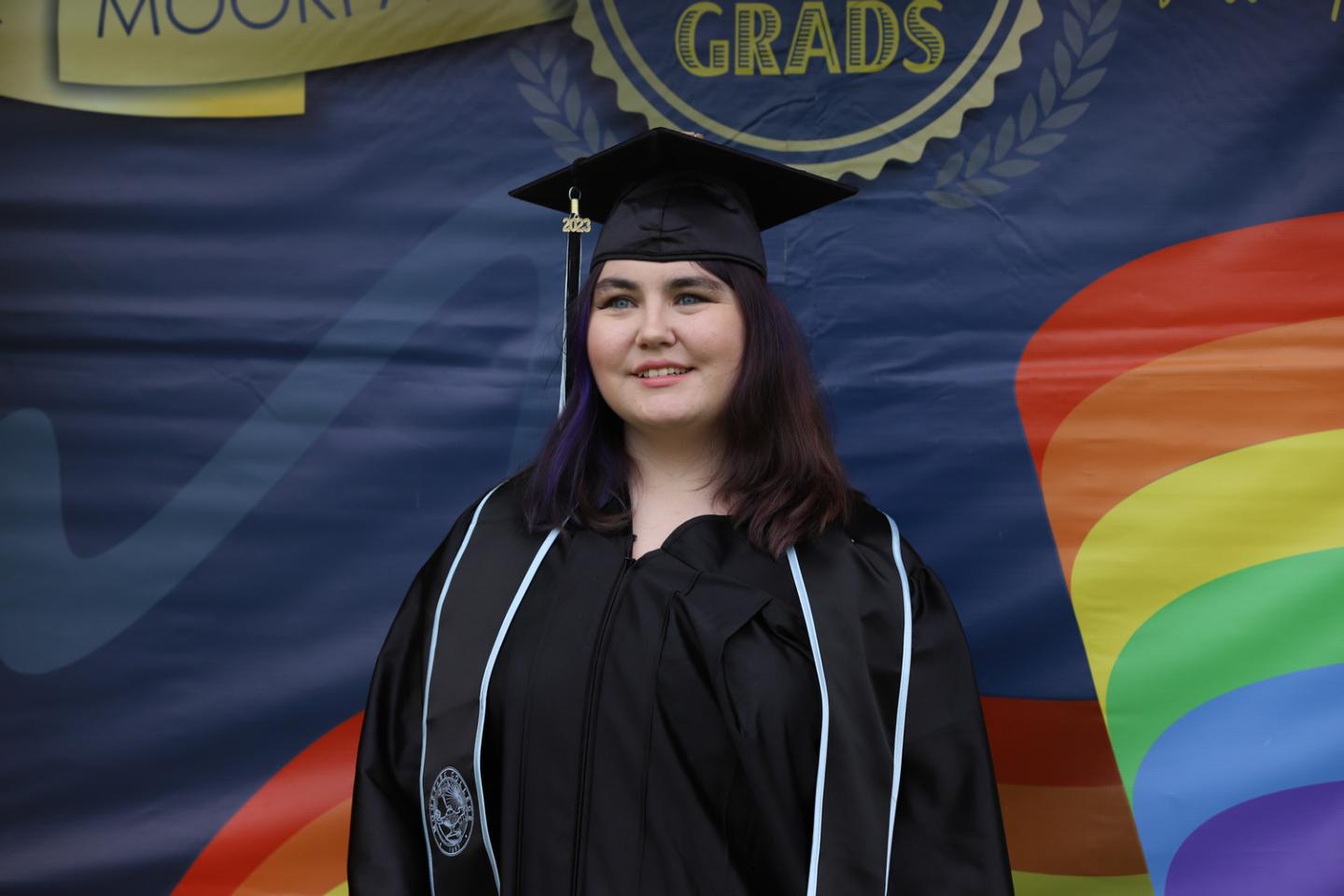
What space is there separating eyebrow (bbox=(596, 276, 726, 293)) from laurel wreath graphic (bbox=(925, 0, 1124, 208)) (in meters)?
0.90

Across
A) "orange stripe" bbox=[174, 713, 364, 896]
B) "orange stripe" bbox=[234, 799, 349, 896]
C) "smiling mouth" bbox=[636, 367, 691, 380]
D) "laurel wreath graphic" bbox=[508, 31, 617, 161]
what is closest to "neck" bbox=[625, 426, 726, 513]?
"smiling mouth" bbox=[636, 367, 691, 380]

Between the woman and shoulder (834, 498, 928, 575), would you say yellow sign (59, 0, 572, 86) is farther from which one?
shoulder (834, 498, 928, 575)

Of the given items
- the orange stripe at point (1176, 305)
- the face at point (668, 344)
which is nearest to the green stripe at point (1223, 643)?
the orange stripe at point (1176, 305)

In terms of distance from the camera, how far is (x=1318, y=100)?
2531 mm

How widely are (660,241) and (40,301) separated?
5.09 ft

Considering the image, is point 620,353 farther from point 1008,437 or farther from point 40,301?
point 40,301

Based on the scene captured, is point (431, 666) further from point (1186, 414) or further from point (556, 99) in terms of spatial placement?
point (1186, 414)

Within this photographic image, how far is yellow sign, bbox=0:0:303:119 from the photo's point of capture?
264 cm

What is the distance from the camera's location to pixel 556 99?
2.66 meters

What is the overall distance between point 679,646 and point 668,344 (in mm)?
461

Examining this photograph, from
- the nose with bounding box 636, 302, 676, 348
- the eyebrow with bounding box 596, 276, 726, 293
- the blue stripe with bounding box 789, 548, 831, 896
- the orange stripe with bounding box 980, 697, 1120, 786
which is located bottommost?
the orange stripe with bounding box 980, 697, 1120, 786

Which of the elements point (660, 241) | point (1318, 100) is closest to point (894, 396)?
point (660, 241)

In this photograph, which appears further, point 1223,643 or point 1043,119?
point 1043,119

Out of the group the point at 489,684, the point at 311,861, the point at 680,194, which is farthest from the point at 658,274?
the point at 311,861
